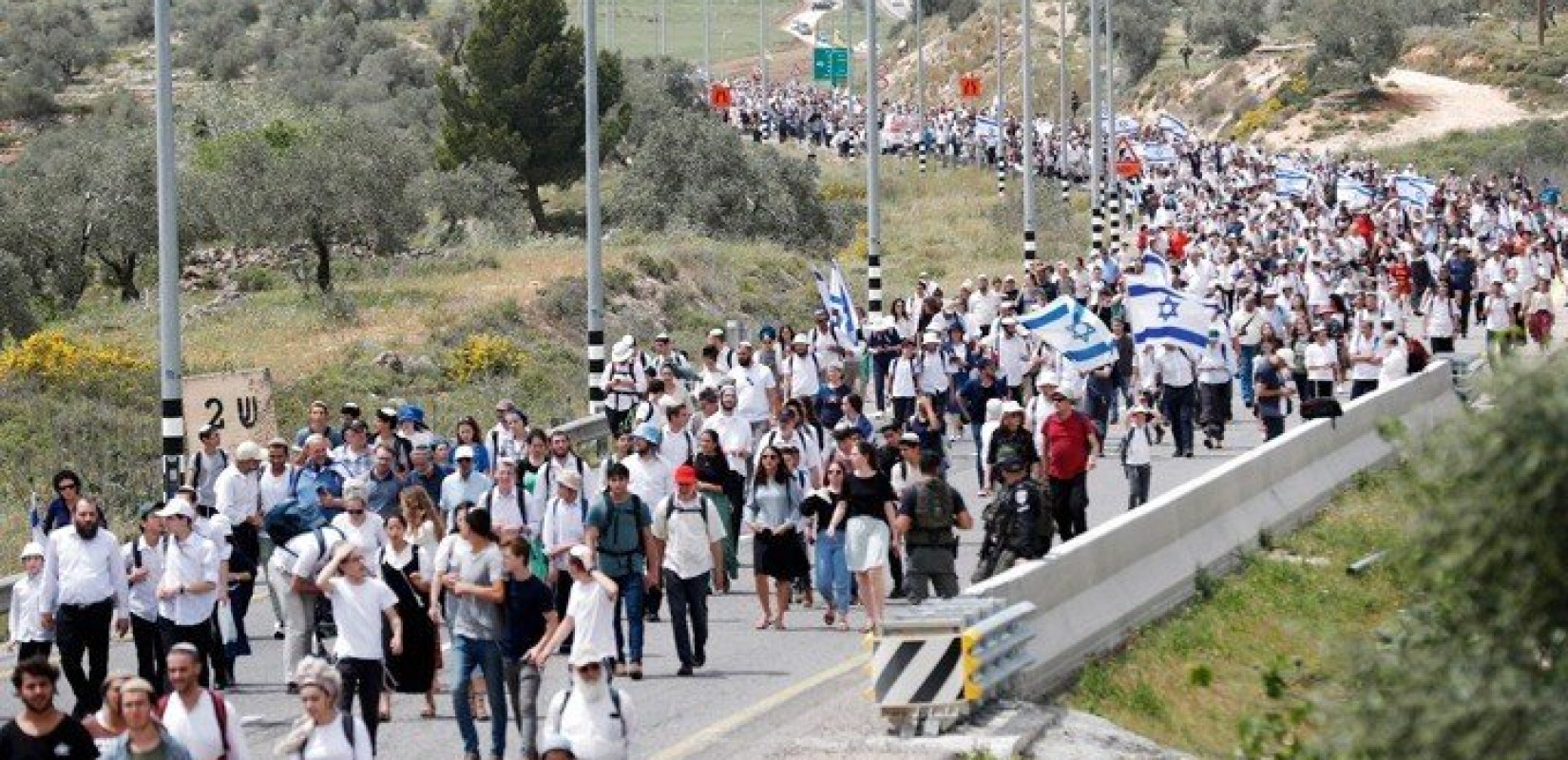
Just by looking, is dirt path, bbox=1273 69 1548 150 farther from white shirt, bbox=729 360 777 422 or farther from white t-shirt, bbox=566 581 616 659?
white t-shirt, bbox=566 581 616 659

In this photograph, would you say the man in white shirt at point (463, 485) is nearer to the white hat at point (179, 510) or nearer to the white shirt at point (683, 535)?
the white shirt at point (683, 535)

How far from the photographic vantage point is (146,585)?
18.2m

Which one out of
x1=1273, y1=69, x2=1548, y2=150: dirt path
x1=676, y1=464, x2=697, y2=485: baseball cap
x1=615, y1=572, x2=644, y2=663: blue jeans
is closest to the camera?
x1=615, y1=572, x2=644, y2=663: blue jeans

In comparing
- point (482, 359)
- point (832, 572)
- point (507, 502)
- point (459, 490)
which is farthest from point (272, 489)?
point (482, 359)

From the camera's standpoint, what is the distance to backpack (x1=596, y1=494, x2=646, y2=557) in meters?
19.1

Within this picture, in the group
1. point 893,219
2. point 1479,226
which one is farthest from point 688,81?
point 1479,226

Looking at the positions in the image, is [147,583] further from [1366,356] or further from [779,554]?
[1366,356]

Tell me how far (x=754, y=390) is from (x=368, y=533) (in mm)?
10419

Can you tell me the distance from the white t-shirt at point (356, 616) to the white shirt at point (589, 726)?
2.83 meters

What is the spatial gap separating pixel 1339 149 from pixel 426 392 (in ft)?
223

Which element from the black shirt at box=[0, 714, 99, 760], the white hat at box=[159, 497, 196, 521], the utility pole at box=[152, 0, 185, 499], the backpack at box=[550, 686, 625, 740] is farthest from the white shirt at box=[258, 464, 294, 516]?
the black shirt at box=[0, 714, 99, 760]

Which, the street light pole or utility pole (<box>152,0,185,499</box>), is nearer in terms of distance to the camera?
utility pole (<box>152,0,185,499</box>)

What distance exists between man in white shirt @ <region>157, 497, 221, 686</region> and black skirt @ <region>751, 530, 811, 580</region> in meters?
4.63

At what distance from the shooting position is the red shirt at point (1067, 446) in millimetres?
22938
